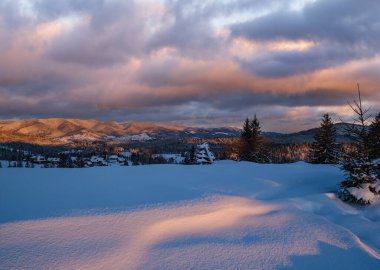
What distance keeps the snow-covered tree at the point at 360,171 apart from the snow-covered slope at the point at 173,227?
1.58 feet

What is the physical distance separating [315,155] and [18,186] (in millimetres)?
29890

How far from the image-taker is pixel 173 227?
21.3 feet


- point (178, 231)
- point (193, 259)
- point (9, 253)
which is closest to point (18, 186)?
point (9, 253)

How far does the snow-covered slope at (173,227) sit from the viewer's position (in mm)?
5074

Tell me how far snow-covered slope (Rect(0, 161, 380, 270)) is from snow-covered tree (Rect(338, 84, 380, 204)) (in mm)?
481

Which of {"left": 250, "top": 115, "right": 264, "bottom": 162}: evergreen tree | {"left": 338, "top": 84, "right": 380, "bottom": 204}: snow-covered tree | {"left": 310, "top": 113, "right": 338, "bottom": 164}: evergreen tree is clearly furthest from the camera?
{"left": 250, "top": 115, "right": 264, "bottom": 162}: evergreen tree

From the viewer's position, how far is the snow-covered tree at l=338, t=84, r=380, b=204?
10.0m

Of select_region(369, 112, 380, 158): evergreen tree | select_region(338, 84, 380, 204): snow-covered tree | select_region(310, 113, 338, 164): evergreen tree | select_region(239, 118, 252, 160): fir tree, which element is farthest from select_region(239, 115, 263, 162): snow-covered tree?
select_region(338, 84, 380, 204): snow-covered tree

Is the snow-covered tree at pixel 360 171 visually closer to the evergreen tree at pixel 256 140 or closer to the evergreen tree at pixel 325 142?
the evergreen tree at pixel 325 142

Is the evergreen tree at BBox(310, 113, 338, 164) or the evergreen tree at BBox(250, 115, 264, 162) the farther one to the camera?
the evergreen tree at BBox(250, 115, 264, 162)

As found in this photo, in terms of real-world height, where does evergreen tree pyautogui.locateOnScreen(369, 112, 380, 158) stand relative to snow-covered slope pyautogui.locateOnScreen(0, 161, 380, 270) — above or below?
above

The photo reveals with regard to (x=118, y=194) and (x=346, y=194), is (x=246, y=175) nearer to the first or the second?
(x=346, y=194)

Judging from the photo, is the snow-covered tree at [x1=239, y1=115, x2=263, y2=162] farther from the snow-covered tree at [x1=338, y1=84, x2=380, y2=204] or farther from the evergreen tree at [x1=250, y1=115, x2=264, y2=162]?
the snow-covered tree at [x1=338, y1=84, x2=380, y2=204]

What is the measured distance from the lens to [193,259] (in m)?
5.21
